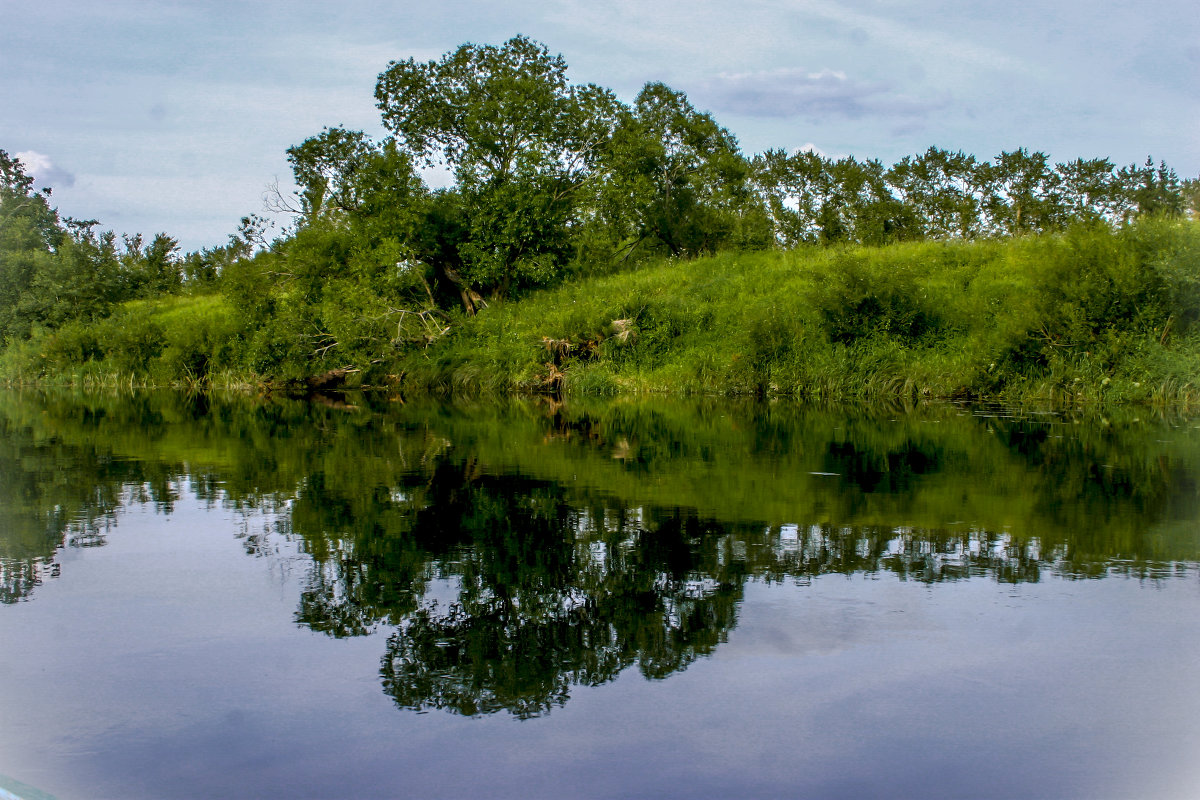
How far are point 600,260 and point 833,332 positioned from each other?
14027 millimetres

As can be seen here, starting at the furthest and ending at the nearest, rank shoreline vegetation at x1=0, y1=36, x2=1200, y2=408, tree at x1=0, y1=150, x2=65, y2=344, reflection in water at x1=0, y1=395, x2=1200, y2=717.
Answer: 1. tree at x1=0, y1=150, x2=65, y2=344
2. shoreline vegetation at x1=0, y1=36, x2=1200, y2=408
3. reflection in water at x1=0, y1=395, x2=1200, y2=717

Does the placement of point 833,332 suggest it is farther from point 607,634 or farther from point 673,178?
point 607,634

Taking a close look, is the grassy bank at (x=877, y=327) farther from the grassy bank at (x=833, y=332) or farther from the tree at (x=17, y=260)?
the tree at (x=17, y=260)

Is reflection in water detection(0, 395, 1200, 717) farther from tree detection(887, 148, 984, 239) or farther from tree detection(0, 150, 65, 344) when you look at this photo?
tree detection(0, 150, 65, 344)

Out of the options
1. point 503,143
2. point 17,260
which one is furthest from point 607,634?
point 17,260

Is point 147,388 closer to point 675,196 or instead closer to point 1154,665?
point 675,196

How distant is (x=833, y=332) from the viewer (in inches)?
1030

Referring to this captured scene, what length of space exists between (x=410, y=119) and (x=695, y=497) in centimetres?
2768

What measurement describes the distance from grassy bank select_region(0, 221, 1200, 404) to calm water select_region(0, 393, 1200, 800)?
1105 cm

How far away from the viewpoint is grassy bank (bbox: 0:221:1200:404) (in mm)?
21453

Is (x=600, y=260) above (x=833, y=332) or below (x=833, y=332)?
above

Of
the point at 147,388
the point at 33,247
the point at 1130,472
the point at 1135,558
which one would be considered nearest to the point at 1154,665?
the point at 1135,558

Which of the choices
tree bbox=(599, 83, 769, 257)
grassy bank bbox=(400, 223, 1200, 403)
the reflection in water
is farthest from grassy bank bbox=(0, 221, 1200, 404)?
the reflection in water

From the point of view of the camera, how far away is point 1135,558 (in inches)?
289
